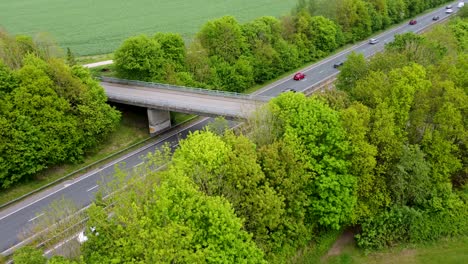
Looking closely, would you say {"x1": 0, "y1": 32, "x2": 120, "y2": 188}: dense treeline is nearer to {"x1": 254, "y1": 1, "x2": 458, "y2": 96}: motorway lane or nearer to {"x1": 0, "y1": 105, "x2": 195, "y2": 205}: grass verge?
{"x1": 0, "y1": 105, "x2": 195, "y2": 205}: grass verge

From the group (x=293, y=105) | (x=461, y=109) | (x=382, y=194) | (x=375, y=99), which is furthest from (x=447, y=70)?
(x=293, y=105)

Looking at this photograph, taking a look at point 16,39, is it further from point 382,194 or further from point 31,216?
point 382,194

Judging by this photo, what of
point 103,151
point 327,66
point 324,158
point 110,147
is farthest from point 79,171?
point 327,66

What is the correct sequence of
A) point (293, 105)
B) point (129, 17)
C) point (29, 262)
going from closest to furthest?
point (29, 262), point (293, 105), point (129, 17)

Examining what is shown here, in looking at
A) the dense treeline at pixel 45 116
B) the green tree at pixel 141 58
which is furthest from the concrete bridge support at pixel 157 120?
the green tree at pixel 141 58

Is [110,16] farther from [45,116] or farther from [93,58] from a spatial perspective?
[45,116]

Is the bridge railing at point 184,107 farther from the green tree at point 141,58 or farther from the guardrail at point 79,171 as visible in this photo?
the green tree at point 141,58
